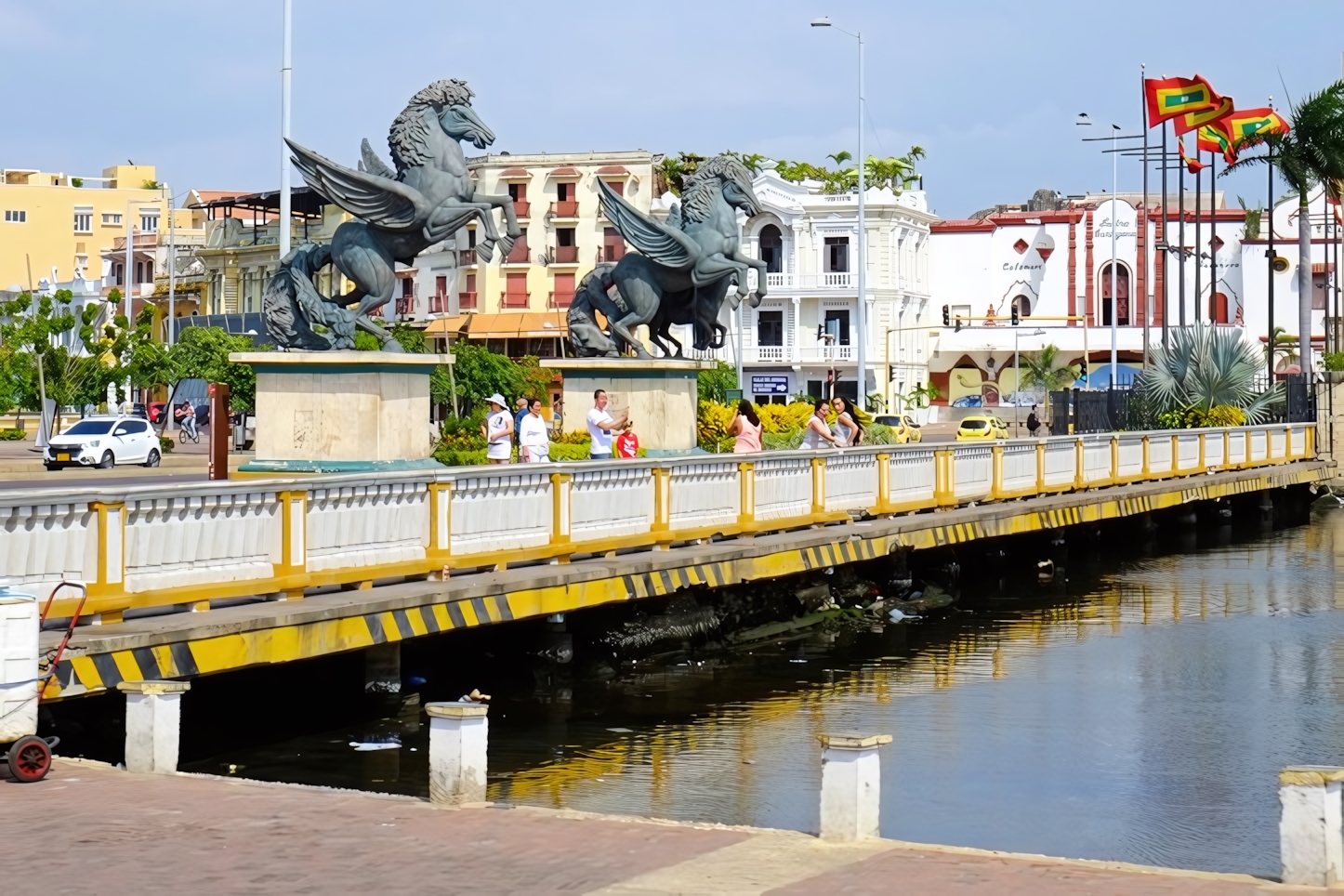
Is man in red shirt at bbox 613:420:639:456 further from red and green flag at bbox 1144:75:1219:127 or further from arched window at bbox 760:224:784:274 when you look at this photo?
arched window at bbox 760:224:784:274

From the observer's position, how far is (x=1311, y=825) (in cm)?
831

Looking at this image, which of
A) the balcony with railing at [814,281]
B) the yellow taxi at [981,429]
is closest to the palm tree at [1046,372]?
the balcony with railing at [814,281]

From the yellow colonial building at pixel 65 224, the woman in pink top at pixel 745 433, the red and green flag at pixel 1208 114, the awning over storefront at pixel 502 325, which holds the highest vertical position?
the yellow colonial building at pixel 65 224

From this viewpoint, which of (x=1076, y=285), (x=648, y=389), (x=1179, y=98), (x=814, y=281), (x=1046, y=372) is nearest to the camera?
(x=648, y=389)

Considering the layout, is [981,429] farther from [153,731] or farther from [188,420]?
[153,731]

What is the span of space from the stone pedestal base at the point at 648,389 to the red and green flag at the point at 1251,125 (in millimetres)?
30461

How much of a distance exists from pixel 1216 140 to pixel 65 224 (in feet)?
289

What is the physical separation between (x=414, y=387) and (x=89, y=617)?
1067 cm

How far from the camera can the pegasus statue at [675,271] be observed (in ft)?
92.8

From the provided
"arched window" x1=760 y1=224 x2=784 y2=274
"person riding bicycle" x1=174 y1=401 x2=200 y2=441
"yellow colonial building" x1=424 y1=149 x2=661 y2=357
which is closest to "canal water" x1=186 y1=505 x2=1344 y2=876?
"person riding bicycle" x1=174 y1=401 x2=200 y2=441

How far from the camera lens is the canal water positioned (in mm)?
12570

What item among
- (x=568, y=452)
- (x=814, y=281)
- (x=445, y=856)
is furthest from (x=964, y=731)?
(x=814, y=281)

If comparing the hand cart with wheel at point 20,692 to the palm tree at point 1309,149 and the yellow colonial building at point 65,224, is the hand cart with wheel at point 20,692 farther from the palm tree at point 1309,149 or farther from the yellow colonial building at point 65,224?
the yellow colonial building at point 65,224

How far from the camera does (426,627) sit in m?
14.6
